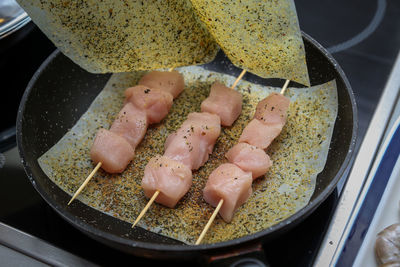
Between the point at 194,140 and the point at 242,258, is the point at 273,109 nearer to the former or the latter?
the point at 194,140

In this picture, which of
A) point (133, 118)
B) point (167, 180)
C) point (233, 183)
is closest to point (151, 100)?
point (133, 118)

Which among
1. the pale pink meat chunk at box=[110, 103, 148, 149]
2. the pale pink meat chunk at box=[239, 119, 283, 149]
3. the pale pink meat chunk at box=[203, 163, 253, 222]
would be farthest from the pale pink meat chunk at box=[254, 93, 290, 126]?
the pale pink meat chunk at box=[110, 103, 148, 149]

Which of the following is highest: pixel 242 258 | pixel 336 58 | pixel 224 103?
pixel 336 58

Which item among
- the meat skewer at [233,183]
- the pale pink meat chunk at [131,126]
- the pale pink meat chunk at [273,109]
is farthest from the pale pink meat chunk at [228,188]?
the pale pink meat chunk at [131,126]

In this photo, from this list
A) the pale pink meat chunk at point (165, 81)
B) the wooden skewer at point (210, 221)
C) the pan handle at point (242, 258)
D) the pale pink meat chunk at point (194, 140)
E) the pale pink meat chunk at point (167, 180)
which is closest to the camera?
the pan handle at point (242, 258)

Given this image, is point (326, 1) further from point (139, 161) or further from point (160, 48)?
point (139, 161)

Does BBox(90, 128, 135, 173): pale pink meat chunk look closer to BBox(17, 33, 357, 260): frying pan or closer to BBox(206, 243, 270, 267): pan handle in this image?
BBox(17, 33, 357, 260): frying pan

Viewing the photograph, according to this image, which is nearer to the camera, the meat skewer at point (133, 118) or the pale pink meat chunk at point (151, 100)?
the meat skewer at point (133, 118)

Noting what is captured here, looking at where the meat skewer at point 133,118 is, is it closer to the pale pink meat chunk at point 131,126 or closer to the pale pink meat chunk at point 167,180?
the pale pink meat chunk at point 131,126
